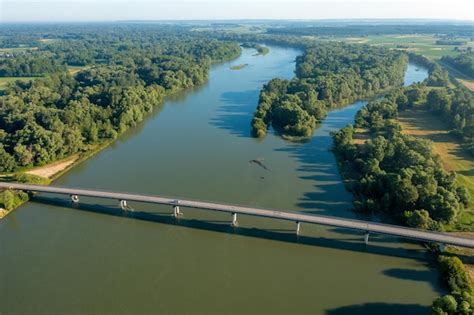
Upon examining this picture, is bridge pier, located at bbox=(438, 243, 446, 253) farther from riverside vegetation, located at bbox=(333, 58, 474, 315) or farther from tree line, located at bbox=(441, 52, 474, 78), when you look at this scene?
tree line, located at bbox=(441, 52, 474, 78)

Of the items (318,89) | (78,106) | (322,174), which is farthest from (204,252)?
(318,89)

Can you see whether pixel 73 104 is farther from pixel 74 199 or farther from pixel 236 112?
pixel 236 112

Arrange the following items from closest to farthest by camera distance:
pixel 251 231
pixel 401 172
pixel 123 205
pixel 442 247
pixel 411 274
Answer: pixel 411 274 < pixel 442 247 < pixel 251 231 < pixel 401 172 < pixel 123 205

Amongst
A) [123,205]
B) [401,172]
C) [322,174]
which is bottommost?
[123,205]

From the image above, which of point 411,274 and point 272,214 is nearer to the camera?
point 411,274

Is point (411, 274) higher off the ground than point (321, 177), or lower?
lower

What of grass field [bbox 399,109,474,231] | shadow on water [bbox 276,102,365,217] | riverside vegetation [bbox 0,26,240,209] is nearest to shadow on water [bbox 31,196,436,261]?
shadow on water [bbox 276,102,365,217]
